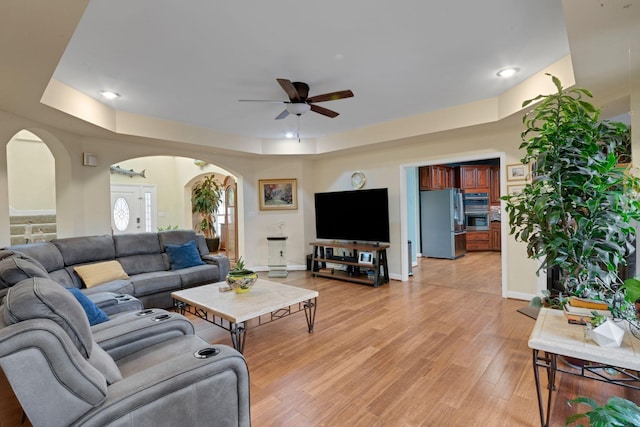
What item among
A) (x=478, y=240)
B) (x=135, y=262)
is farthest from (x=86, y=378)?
(x=478, y=240)

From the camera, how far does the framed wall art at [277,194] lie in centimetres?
643

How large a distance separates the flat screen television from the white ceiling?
5.76ft

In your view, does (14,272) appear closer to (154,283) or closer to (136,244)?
(154,283)

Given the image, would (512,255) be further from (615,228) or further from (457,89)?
(615,228)

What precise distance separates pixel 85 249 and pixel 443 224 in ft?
23.0

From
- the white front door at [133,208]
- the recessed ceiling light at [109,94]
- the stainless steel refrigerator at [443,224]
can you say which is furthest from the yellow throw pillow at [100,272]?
the stainless steel refrigerator at [443,224]

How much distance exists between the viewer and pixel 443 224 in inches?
295

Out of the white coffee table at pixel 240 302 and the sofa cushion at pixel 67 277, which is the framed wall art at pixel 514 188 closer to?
the white coffee table at pixel 240 302

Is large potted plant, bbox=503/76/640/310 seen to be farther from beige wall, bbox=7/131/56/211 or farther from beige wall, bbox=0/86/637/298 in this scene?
beige wall, bbox=7/131/56/211

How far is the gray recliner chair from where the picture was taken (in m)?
1.01

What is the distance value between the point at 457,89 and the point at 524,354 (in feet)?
9.28

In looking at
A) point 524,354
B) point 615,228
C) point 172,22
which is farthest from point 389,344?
point 172,22

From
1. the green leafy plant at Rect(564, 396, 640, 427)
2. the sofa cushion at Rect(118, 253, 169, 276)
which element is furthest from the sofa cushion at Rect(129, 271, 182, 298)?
the green leafy plant at Rect(564, 396, 640, 427)

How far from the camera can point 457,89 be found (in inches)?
140
